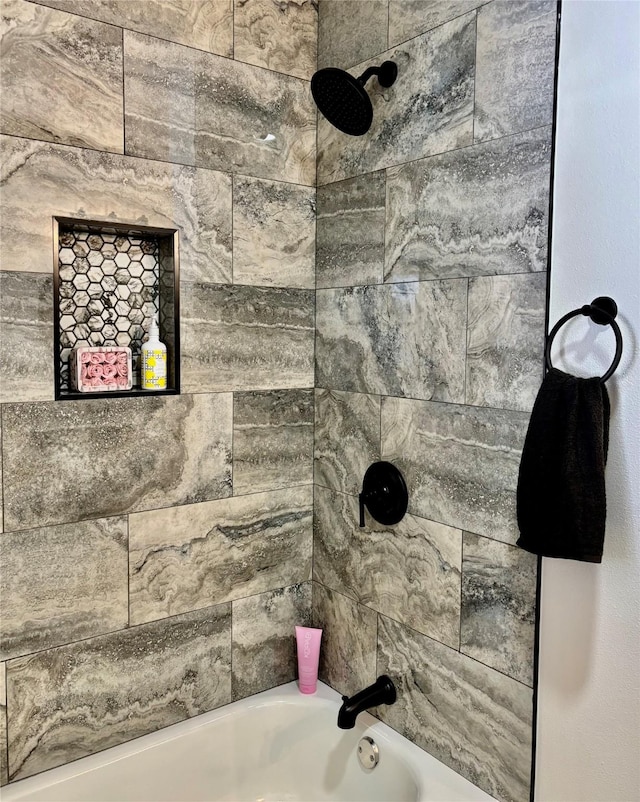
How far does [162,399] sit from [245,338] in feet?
1.05

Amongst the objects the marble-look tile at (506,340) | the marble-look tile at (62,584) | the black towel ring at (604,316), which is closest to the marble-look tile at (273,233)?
the marble-look tile at (506,340)

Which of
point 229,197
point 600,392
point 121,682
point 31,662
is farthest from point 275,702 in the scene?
point 229,197

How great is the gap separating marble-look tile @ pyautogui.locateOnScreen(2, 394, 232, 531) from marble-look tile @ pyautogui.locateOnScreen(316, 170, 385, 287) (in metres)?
0.52

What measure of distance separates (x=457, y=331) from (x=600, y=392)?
0.47 metres

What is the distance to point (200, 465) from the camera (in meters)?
1.88

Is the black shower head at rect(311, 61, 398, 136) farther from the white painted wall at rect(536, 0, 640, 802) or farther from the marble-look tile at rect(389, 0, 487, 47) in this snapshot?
the white painted wall at rect(536, 0, 640, 802)

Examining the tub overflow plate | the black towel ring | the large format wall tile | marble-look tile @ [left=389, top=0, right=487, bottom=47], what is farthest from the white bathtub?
marble-look tile @ [left=389, top=0, right=487, bottom=47]

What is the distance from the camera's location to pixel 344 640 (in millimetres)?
2027

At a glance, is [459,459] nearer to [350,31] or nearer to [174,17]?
[350,31]

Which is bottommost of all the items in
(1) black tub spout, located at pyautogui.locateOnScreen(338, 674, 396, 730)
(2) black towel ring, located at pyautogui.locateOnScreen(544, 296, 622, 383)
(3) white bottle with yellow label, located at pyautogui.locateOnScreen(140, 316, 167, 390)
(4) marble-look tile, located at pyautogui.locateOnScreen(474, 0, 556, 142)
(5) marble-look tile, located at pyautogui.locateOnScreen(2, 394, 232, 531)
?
(1) black tub spout, located at pyautogui.locateOnScreen(338, 674, 396, 730)

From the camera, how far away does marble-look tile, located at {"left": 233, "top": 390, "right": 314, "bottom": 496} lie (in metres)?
1.97

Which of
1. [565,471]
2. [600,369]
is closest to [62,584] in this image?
[565,471]

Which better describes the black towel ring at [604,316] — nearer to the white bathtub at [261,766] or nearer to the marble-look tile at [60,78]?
the white bathtub at [261,766]

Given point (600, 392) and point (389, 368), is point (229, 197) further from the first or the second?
point (600, 392)
